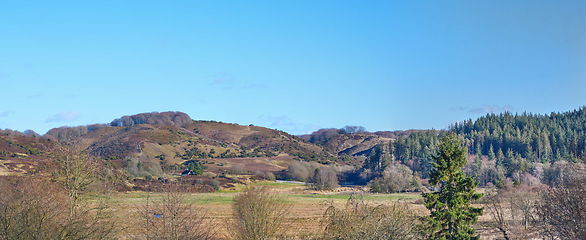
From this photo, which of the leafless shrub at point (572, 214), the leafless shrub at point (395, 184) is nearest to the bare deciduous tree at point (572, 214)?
the leafless shrub at point (572, 214)

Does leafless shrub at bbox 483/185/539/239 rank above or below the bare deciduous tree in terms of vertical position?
below

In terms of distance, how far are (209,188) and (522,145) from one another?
129 m

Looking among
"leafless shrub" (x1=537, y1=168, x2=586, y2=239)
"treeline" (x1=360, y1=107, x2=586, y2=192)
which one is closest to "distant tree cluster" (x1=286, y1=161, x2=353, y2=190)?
"treeline" (x1=360, y1=107, x2=586, y2=192)

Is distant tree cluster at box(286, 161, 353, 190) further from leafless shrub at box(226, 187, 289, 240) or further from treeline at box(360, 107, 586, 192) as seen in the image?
leafless shrub at box(226, 187, 289, 240)

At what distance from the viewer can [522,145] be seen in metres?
178

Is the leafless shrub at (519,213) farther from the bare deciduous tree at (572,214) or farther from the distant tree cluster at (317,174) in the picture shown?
the distant tree cluster at (317,174)

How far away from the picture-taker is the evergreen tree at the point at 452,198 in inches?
1435

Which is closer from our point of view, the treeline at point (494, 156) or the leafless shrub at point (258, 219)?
the leafless shrub at point (258, 219)

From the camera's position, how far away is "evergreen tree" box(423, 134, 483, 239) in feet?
120

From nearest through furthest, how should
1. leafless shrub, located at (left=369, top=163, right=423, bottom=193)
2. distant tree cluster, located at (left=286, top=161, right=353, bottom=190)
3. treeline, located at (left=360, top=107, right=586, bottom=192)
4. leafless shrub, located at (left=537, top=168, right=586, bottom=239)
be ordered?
leafless shrub, located at (left=537, top=168, right=586, bottom=239)
leafless shrub, located at (left=369, top=163, right=423, bottom=193)
distant tree cluster, located at (left=286, top=161, right=353, bottom=190)
treeline, located at (left=360, top=107, right=586, bottom=192)

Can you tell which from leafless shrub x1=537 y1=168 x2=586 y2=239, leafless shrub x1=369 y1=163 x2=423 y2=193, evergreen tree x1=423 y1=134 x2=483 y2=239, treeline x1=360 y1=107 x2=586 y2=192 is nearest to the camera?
leafless shrub x1=537 y1=168 x2=586 y2=239

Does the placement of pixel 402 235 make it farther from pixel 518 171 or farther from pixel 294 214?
pixel 518 171

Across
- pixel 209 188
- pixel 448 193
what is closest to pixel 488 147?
pixel 209 188

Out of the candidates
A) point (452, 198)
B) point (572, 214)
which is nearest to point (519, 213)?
point (452, 198)
